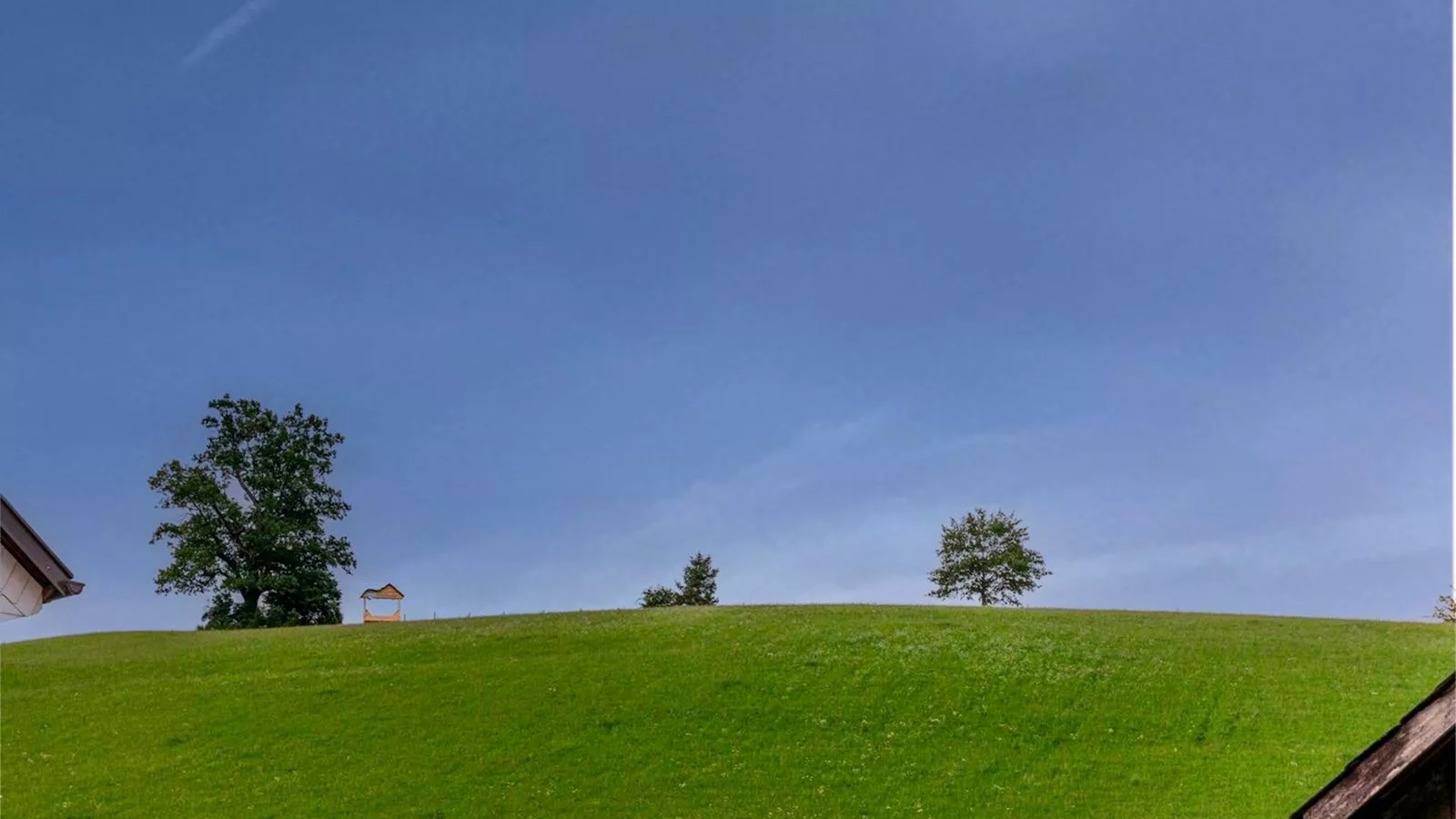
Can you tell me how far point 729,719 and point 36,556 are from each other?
25673 millimetres

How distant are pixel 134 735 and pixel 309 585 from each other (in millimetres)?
39992

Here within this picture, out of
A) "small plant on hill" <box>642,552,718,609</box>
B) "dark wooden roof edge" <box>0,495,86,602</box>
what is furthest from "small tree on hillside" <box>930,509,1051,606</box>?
"dark wooden roof edge" <box>0,495,86,602</box>

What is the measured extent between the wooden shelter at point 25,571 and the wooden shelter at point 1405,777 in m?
11.4

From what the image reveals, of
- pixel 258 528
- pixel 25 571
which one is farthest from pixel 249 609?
pixel 25 571

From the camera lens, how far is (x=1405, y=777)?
3783 mm

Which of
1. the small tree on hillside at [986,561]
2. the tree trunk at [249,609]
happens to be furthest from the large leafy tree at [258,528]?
the small tree on hillside at [986,561]

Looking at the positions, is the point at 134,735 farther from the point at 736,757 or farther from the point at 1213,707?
the point at 1213,707

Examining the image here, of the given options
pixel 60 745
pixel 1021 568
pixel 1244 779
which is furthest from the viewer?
pixel 1021 568

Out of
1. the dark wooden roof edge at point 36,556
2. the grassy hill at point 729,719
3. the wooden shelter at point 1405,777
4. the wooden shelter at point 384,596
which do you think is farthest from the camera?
the wooden shelter at point 384,596

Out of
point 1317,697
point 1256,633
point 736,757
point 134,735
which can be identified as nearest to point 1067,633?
point 1256,633

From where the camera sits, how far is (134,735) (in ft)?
115

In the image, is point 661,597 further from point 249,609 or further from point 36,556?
point 36,556

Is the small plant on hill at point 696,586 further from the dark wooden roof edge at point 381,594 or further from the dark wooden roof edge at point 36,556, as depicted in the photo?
the dark wooden roof edge at point 36,556

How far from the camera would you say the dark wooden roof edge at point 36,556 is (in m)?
10.5
